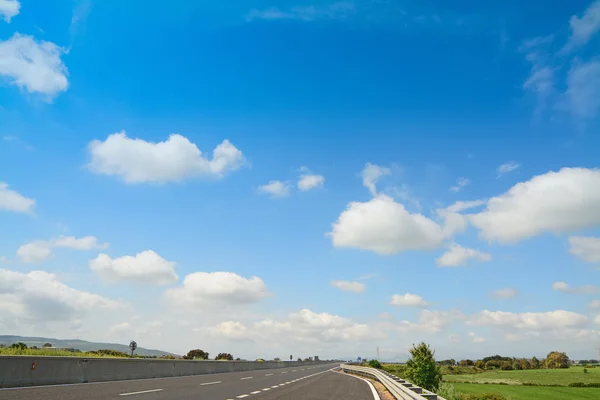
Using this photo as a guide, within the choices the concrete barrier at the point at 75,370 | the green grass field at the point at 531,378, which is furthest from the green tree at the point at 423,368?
the green grass field at the point at 531,378

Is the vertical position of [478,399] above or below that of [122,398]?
below

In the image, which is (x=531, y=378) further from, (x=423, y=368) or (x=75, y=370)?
(x=75, y=370)

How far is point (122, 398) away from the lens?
12.1 m

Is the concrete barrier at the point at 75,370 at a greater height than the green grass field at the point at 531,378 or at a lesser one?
greater

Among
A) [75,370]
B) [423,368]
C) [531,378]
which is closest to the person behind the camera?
[75,370]

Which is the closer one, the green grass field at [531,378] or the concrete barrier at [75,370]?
the concrete barrier at [75,370]

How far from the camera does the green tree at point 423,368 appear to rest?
51688 millimetres

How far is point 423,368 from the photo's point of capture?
172ft

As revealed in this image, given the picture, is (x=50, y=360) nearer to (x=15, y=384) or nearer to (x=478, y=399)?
(x=15, y=384)

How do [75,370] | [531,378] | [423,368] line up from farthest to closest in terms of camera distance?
[531,378] < [423,368] < [75,370]

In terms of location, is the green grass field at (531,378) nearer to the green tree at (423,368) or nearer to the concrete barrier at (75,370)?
the green tree at (423,368)

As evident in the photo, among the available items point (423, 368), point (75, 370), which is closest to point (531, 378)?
point (423, 368)

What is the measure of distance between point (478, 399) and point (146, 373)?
25.7m

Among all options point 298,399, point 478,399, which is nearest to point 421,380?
point 478,399
